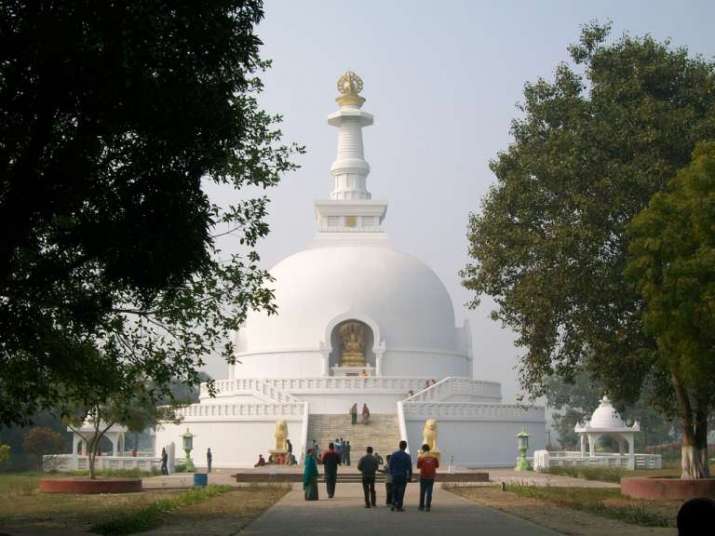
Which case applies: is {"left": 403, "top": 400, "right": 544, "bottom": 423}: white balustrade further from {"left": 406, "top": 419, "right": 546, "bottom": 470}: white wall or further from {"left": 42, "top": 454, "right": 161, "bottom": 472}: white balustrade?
{"left": 42, "top": 454, "right": 161, "bottom": 472}: white balustrade

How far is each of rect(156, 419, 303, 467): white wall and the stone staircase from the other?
84 centimetres

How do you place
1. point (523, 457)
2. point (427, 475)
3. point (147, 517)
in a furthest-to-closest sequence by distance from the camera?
point (523, 457) < point (427, 475) < point (147, 517)

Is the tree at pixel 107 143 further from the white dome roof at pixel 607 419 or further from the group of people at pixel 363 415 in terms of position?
the white dome roof at pixel 607 419

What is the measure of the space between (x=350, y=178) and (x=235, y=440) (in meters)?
20.8

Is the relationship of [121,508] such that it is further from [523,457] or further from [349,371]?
[349,371]

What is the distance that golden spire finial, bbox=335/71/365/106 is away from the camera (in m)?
60.9

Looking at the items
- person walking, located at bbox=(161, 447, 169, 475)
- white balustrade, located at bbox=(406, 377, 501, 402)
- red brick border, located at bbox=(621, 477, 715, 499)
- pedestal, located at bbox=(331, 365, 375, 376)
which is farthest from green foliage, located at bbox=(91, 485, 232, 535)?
pedestal, located at bbox=(331, 365, 375, 376)

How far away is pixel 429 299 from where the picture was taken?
55062mm

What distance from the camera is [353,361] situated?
52.8 meters

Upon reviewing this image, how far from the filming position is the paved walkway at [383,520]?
601 inches

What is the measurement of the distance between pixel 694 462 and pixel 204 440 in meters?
26.1

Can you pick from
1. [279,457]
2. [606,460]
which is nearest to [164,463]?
[279,457]

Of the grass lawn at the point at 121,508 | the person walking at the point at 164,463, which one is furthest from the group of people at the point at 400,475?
the person walking at the point at 164,463

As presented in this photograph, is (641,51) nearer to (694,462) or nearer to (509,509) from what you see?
(694,462)
